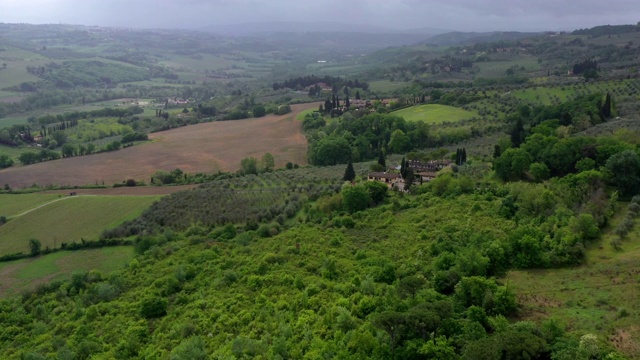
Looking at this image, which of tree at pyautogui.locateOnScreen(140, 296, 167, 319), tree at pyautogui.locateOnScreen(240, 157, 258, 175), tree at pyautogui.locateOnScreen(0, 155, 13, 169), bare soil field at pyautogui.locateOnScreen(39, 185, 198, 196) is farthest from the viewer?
tree at pyautogui.locateOnScreen(0, 155, 13, 169)

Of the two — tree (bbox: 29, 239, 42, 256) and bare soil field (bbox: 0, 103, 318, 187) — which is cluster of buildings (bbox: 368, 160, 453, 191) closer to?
bare soil field (bbox: 0, 103, 318, 187)

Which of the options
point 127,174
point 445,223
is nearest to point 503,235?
point 445,223

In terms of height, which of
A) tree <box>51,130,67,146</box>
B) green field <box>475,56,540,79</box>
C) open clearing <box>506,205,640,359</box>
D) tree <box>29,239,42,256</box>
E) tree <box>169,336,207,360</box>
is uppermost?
green field <box>475,56,540,79</box>

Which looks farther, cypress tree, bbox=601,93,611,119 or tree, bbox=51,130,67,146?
tree, bbox=51,130,67,146

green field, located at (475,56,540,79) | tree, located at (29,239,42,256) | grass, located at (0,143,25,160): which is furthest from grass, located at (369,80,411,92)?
tree, located at (29,239,42,256)

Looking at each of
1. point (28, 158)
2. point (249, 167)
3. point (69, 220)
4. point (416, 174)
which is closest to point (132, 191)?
point (69, 220)

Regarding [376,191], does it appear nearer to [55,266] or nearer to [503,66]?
[55,266]

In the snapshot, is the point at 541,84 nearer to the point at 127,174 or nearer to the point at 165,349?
the point at 127,174
